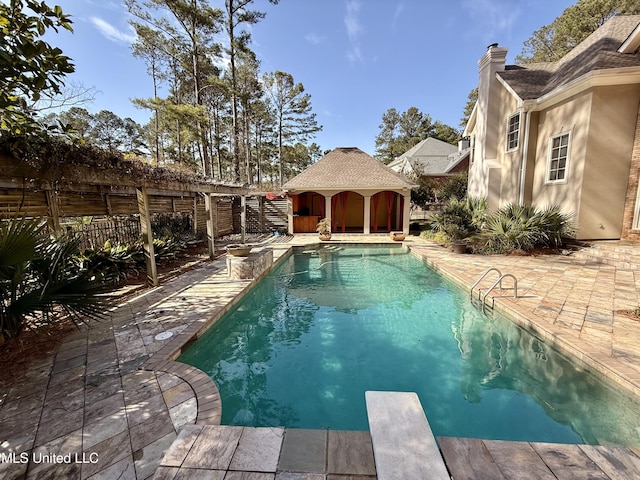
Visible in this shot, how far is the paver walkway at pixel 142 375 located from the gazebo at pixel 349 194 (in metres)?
9.60

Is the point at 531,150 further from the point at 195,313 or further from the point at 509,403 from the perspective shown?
the point at 195,313

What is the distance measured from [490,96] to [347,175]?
7.61 m

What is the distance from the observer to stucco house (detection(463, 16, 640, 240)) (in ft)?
26.2

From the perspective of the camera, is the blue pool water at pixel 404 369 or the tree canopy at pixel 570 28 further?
the tree canopy at pixel 570 28

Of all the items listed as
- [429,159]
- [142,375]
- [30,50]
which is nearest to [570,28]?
[429,159]

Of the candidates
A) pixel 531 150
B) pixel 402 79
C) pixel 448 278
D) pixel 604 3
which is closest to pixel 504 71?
pixel 531 150

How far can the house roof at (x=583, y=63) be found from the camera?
8070mm

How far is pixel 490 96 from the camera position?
1219 centimetres

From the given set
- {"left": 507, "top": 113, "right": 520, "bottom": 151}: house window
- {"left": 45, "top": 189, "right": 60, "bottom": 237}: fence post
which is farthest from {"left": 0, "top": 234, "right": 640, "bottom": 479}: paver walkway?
{"left": 507, "top": 113, "right": 520, "bottom": 151}: house window

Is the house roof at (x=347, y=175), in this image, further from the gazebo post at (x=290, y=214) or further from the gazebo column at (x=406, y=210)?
the gazebo post at (x=290, y=214)

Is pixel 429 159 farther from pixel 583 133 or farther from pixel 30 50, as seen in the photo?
pixel 30 50

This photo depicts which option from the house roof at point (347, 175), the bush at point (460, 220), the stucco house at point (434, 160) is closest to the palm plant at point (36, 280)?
the bush at point (460, 220)

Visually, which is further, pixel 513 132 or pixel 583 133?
pixel 513 132

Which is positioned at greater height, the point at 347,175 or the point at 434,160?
the point at 434,160
